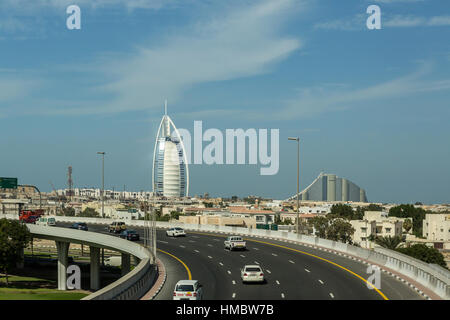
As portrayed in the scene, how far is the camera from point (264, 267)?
5153cm

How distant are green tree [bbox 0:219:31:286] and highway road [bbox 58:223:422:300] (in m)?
25.4

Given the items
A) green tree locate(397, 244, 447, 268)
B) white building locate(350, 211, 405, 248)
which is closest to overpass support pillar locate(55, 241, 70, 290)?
green tree locate(397, 244, 447, 268)

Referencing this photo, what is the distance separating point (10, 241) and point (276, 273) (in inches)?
2017

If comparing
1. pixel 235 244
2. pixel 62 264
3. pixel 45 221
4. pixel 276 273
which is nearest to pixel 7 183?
Result: pixel 45 221

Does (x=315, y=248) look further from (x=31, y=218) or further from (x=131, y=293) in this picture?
(x=31, y=218)

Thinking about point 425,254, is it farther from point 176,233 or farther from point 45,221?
point 45,221

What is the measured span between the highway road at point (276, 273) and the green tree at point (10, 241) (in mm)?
25411

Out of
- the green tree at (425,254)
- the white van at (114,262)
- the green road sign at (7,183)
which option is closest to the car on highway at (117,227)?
the white van at (114,262)

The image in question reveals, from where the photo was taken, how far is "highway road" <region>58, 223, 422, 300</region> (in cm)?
3819

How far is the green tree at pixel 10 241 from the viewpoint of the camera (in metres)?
85.3

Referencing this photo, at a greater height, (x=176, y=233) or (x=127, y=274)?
(x=127, y=274)

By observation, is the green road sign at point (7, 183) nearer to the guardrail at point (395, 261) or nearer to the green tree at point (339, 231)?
the guardrail at point (395, 261)

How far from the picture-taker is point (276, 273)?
1891 inches
